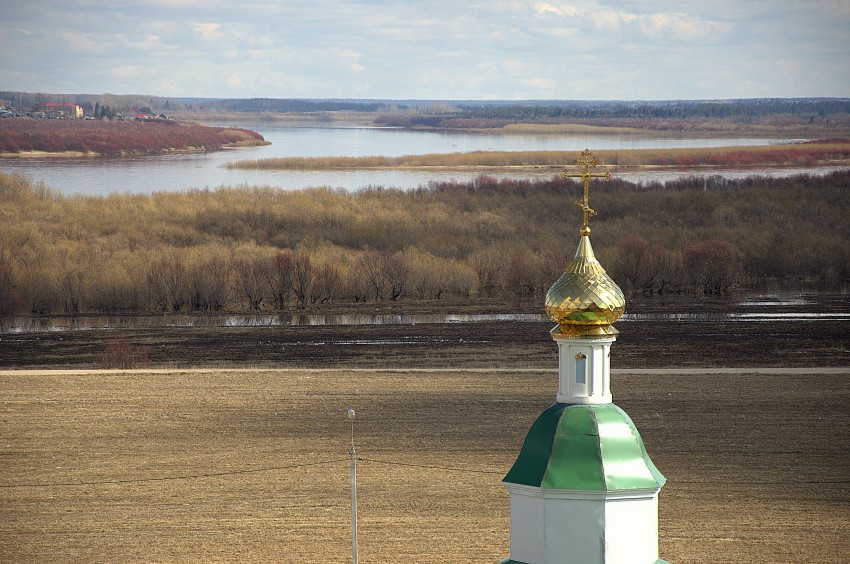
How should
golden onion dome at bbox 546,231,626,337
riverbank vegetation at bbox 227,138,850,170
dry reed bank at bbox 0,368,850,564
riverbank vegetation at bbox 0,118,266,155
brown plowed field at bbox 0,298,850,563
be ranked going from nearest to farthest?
golden onion dome at bbox 546,231,626,337 → dry reed bank at bbox 0,368,850,564 → brown plowed field at bbox 0,298,850,563 → riverbank vegetation at bbox 0,118,266,155 → riverbank vegetation at bbox 227,138,850,170

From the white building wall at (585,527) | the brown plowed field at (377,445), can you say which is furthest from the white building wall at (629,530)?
the brown plowed field at (377,445)

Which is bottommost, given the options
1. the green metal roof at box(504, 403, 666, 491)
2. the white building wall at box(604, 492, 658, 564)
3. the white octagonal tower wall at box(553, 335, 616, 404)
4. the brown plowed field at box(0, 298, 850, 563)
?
the brown plowed field at box(0, 298, 850, 563)

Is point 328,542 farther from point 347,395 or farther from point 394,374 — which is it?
point 394,374

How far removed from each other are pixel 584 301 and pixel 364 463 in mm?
14926

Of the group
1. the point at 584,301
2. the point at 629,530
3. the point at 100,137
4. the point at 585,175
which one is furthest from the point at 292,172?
the point at 629,530

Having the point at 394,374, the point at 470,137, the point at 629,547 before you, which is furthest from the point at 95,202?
the point at 470,137

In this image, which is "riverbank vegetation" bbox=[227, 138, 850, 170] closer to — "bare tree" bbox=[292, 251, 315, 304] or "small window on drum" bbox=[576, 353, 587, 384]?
"bare tree" bbox=[292, 251, 315, 304]

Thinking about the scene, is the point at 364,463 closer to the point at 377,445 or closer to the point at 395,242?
the point at 377,445

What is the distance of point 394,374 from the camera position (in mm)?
34938

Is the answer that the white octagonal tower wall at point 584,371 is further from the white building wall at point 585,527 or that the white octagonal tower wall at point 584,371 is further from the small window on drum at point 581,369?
the white building wall at point 585,527

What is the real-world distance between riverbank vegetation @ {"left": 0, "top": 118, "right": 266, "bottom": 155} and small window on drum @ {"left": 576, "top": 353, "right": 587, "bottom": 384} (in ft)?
241

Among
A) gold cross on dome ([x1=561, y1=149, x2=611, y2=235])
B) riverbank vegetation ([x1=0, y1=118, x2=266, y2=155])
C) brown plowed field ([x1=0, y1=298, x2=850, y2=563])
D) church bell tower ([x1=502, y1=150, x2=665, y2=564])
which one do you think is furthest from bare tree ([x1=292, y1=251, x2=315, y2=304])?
church bell tower ([x1=502, y1=150, x2=665, y2=564])

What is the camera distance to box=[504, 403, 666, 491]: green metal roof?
11.1 metres

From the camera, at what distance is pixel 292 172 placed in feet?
318
